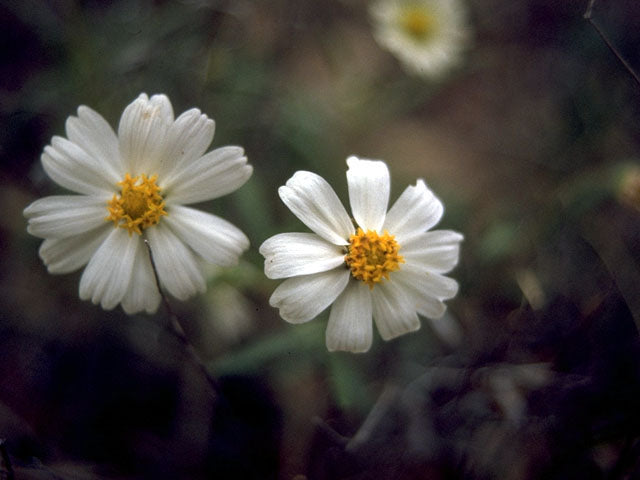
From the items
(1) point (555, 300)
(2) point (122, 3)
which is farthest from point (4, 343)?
(1) point (555, 300)

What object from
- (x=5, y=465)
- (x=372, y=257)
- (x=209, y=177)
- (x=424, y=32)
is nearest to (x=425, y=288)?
(x=372, y=257)

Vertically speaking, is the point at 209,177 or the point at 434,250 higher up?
the point at 209,177

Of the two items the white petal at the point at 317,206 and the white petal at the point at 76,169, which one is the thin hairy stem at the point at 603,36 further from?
the white petal at the point at 76,169

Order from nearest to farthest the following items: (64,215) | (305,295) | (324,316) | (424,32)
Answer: (305,295), (64,215), (324,316), (424,32)

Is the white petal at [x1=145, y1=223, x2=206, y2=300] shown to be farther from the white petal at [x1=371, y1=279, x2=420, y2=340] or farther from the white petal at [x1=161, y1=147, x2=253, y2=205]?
the white petal at [x1=371, y1=279, x2=420, y2=340]

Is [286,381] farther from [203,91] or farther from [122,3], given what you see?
[122,3]

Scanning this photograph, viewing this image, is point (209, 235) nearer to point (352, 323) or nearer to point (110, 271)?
point (110, 271)

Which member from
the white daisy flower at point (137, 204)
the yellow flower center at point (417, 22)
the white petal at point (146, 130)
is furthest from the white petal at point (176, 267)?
the yellow flower center at point (417, 22)
